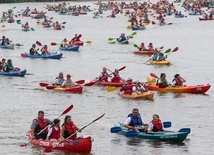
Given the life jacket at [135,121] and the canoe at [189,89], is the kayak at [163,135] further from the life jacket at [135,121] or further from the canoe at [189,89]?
the canoe at [189,89]

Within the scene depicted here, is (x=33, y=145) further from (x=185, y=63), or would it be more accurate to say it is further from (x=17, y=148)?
(x=185, y=63)

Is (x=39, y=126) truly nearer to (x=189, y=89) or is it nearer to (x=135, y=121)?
(x=135, y=121)

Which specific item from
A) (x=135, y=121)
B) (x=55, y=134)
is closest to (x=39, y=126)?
(x=55, y=134)

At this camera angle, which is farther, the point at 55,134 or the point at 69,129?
the point at 55,134

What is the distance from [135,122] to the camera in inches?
872

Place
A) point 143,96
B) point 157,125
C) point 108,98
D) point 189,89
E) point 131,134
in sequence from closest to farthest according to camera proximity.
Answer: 1. point 131,134
2. point 157,125
3. point 143,96
4. point 108,98
5. point 189,89

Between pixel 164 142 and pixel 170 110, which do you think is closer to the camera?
pixel 164 142

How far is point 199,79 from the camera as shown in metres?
38.2

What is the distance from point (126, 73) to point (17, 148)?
1899 centimetres

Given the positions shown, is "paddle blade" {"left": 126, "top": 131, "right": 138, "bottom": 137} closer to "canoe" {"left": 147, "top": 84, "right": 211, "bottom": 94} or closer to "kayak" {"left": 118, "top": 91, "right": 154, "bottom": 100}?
"kayak" {"left": 118, "top": 91, "right": 154, "bottom": 100}

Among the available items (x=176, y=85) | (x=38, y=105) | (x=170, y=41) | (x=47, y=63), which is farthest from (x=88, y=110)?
(x=170, y=41)

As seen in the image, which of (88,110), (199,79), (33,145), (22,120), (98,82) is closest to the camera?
(33,145)

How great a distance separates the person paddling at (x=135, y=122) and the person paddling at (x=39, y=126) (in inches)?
106

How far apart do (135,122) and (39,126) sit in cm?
318
